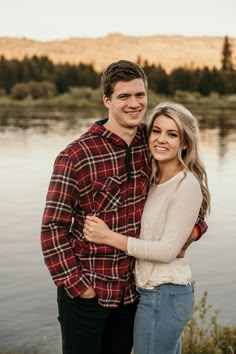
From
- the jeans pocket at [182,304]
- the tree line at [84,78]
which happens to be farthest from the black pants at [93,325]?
the tree line at [84,78]

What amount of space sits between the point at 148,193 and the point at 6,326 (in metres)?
3.86

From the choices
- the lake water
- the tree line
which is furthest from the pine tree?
the lake water

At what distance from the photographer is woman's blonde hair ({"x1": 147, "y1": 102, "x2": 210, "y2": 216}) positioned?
10.6 feet

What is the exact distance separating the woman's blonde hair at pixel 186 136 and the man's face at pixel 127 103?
0.13 meters

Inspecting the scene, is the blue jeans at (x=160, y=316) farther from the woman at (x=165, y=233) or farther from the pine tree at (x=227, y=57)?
the pine tree at (x=227, y=57)

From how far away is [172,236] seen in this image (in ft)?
10.1

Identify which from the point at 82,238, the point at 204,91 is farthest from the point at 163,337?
the point at 204,91

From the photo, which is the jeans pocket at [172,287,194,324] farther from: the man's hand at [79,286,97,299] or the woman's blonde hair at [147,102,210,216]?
the woman's blonde hair at [147,102,210,216]

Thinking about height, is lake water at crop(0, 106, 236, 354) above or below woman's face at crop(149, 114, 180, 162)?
below

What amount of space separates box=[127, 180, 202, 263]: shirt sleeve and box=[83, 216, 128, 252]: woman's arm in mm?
41

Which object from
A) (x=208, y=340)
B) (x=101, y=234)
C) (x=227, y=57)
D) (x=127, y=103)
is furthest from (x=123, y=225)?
(x=227, y=57)

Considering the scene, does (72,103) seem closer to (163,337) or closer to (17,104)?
(17,104)

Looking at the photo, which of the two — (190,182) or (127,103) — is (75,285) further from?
(127,103)

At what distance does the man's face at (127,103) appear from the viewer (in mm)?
3203
